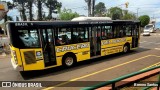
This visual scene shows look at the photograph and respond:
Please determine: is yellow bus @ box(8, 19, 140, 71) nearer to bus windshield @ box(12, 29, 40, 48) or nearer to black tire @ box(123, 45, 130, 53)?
bus windshield @ box(12, 29, 40, 48)

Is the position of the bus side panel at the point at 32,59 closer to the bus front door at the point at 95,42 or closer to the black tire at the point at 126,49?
the bus front door at the point at 95,42

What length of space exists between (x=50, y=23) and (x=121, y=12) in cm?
7623

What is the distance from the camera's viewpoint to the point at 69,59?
35.4ft

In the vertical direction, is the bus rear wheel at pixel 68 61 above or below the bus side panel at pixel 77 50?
below

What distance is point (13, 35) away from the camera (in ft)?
28.1

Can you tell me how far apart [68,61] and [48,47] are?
67.1 inches

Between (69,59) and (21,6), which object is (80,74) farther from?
(21,6)

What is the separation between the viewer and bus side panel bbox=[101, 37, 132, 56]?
41.4ft

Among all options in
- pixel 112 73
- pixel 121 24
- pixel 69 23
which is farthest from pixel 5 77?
pixel 121 24

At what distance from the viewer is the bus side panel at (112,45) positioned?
12.6m

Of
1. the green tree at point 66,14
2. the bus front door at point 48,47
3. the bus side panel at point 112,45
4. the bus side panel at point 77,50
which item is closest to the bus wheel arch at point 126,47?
the bus side panel at point 112,45

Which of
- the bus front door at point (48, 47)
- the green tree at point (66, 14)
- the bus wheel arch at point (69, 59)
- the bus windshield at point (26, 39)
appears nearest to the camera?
the bus windshield at point (26, 39)

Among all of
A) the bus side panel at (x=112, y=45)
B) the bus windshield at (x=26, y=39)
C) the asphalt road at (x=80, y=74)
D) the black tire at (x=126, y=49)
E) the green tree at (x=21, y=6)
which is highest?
the green tree at (x=21, y=6)

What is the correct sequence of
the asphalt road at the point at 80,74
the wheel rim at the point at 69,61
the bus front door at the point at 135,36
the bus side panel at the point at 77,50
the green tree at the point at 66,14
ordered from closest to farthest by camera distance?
1. the asphalt road at the point at 80,74
2. the bus side panel at the point at 77,50
3. the wheel rim at the point at 69,61
4. the bus front door at the point at 135,36
5. the green tree at the point at 66,14
